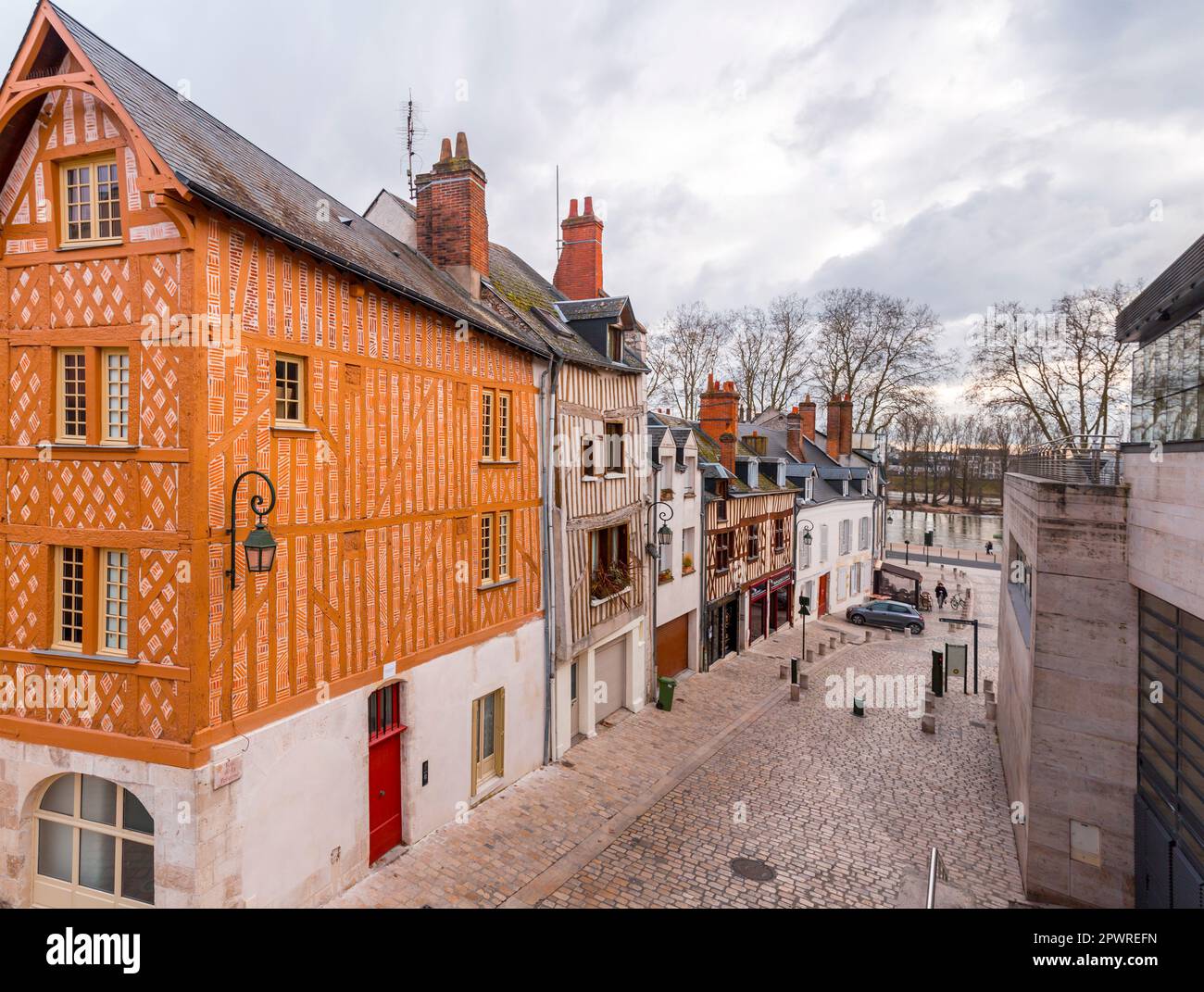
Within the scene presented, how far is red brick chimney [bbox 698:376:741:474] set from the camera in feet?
73.6

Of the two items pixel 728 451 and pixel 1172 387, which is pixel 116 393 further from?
pixel 728 451

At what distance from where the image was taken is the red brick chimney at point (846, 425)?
104ft

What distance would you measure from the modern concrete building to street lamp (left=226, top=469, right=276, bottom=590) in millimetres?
8976

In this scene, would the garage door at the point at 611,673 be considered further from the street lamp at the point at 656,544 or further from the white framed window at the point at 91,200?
the white framed window at the point at 91,200

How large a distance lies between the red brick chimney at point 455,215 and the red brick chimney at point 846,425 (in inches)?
913

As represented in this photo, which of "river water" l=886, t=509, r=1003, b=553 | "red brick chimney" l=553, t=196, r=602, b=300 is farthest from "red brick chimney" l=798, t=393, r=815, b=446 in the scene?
"river water" l=886, t=509, r=1003, b=553

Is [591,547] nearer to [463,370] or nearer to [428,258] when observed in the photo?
[463,370]

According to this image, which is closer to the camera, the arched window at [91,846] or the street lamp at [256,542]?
the street lamp at [256,542]

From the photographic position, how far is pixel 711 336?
124 feet

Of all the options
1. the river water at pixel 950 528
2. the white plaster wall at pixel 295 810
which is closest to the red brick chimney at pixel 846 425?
the river water at pixel 950 528

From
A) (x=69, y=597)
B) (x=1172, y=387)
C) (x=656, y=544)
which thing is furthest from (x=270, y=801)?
(x=656, y=544)

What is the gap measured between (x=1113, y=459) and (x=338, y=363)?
32.8 ft

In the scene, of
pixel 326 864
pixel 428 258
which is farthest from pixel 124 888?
pixel 428 258

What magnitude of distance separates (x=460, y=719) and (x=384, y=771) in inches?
59.4
